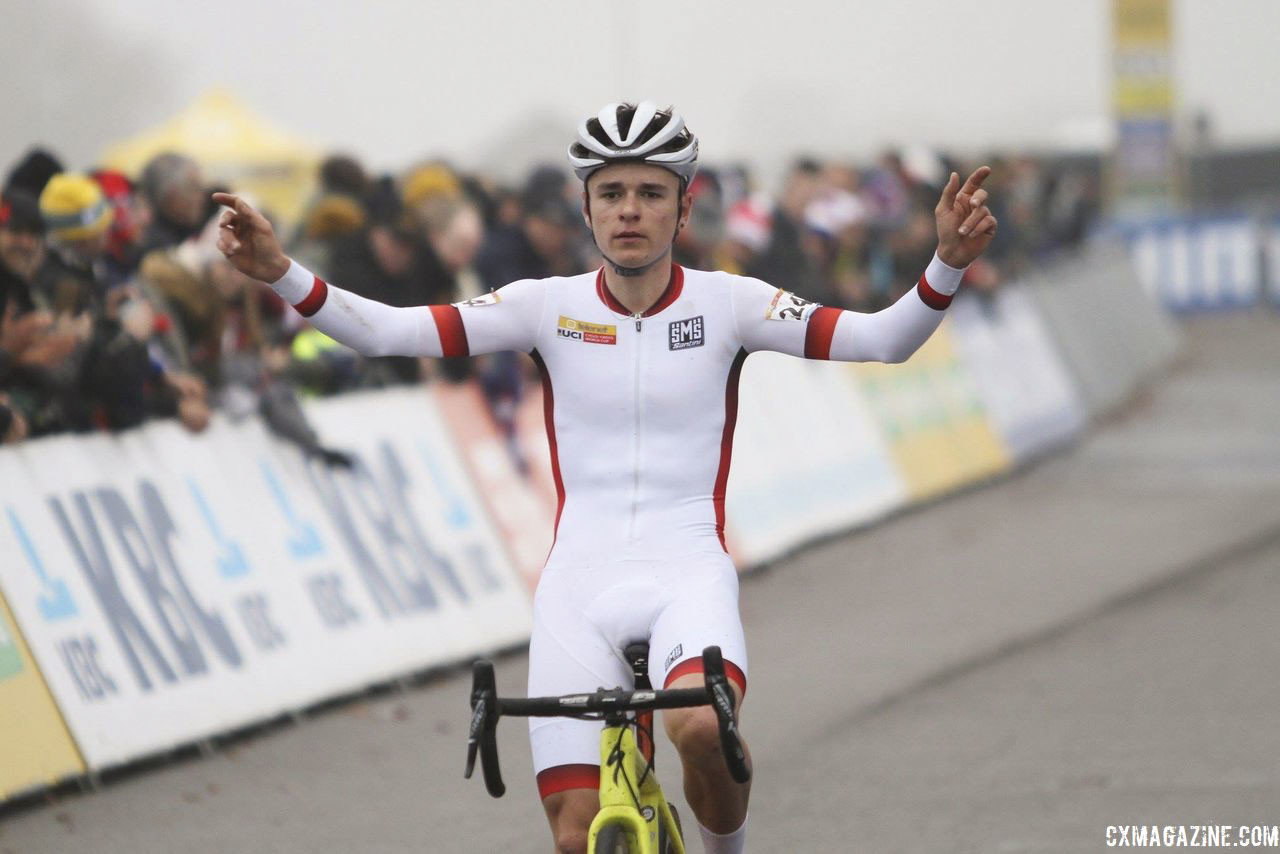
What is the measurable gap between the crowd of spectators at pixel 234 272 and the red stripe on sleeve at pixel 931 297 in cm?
436

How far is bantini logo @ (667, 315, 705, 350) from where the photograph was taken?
5.59 metres

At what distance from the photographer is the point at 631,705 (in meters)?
4.75

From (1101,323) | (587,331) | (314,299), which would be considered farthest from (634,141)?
(1101,323)

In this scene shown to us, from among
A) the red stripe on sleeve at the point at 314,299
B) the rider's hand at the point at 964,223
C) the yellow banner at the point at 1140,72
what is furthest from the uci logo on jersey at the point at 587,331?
the yellow banner at the point at 1140,72

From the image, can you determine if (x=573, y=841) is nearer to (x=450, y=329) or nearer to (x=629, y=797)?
(x=629, y=797)

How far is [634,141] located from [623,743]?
1.62 m

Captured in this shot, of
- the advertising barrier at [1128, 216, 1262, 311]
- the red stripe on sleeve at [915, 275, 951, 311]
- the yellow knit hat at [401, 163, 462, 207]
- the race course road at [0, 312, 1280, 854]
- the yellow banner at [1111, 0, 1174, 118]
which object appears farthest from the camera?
the yellow banner at [1111, 0, 1174, 118]

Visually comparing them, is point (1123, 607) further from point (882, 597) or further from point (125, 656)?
point (125, 656)

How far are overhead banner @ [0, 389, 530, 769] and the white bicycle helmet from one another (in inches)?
144

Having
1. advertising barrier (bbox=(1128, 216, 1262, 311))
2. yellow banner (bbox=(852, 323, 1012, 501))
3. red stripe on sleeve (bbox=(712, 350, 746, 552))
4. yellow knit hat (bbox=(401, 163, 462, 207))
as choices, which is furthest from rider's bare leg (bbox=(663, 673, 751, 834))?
advertising barrier (bbox=(1128, 216, 1262, 311))

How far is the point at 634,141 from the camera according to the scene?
5.44 metres

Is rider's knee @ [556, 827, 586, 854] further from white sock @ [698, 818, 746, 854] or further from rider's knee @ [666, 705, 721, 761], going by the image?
white sock @ [698, 818, 746, 854]

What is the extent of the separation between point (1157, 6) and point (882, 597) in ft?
98.5

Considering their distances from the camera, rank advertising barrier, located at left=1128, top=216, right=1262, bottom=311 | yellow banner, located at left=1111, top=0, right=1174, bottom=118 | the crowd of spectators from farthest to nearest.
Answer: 1. yellow banner, located at left=1111, top=0, right=1174, bottom=118
2. advertising barrier, located at left=1128, top=216, right=1262, bottom=311
3. the crowd of spectators
